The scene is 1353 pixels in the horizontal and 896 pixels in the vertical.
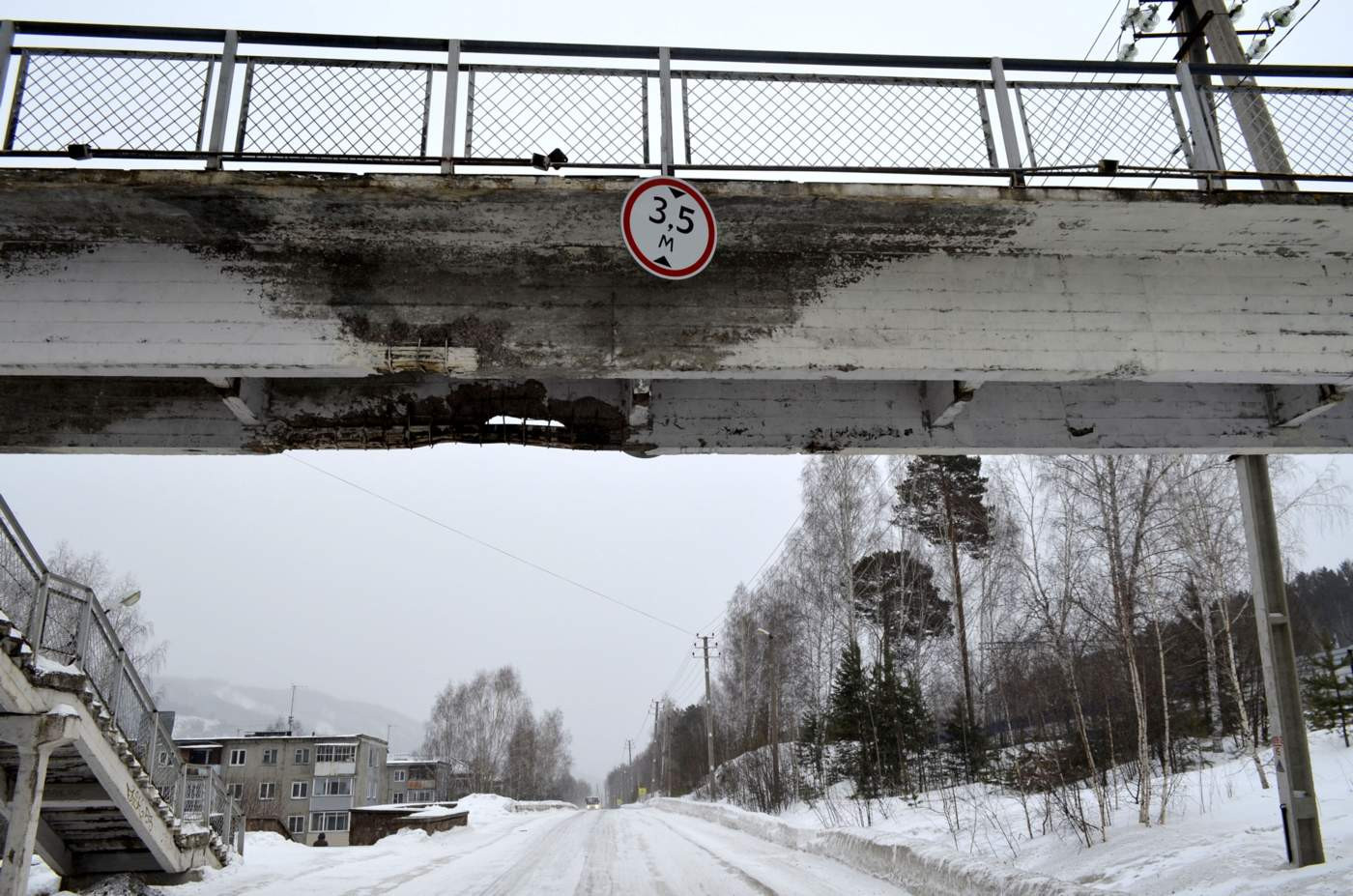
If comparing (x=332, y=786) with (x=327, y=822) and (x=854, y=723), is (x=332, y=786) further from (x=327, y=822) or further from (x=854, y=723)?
(x=854, y=723)

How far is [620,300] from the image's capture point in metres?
6.21

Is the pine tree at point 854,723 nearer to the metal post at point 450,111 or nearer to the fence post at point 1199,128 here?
the fence post at point 1199,128

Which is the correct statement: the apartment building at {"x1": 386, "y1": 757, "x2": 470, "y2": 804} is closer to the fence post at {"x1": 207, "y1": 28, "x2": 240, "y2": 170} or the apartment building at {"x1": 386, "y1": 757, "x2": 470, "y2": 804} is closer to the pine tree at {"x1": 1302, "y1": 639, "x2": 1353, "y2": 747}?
the pine tree at {"x1": 1302, "y1": 639, "x2": 1353, "y2": 747}

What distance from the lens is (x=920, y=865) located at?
9.26m

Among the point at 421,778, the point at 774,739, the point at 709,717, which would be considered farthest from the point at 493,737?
the point at 774,739

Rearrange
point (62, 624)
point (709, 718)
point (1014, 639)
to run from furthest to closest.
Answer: point (709, 718), point (1014, 639), point (62, 624)

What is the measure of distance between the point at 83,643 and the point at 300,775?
6821cm

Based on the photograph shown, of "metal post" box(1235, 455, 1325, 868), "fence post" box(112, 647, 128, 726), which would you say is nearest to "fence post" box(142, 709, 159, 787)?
"fence post" box(112, 647, 128, 726)

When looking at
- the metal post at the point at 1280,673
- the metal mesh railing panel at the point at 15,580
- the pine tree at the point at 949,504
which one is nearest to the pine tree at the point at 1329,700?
the pine tree at the point at 949,504

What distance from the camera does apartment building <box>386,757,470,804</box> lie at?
264 feet

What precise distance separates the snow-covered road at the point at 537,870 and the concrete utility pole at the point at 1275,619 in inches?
150

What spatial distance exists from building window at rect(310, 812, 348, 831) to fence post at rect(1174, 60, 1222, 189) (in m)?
76.4

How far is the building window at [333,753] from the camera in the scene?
69.9 m

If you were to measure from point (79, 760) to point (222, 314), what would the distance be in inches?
249
